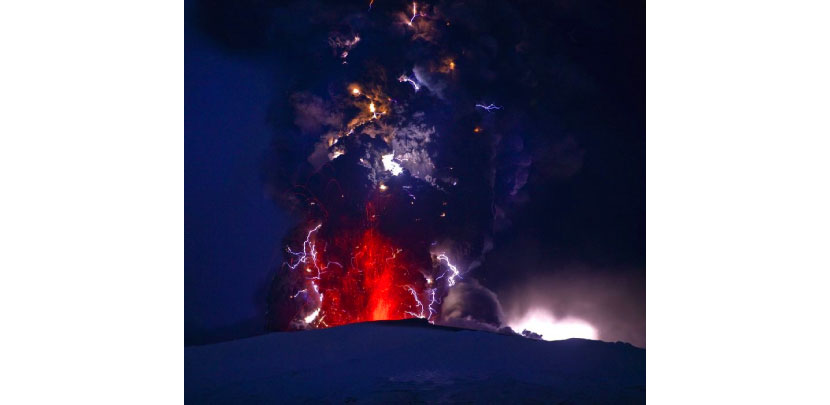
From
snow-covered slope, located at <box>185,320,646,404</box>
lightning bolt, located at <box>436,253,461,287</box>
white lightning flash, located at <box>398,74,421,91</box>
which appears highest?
white lightning flash, located at <box>398,74,421,91</box>

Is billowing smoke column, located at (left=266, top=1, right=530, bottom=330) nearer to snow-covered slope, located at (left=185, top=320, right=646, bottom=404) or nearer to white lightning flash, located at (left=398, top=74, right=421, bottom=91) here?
white lightning flash, located at (left=398, top=74, right=421, bottom=91)

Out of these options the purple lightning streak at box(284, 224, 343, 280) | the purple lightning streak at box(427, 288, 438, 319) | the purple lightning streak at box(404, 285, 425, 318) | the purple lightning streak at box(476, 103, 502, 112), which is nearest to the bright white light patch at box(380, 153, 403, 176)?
the purple lightning streak at box(284, 224, 343, 280)

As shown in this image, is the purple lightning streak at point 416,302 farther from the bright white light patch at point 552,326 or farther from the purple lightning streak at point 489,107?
the purple lightning streak at point 489,107

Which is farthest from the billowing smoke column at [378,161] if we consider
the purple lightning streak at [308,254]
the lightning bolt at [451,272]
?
the lightning bolt at [451,272]

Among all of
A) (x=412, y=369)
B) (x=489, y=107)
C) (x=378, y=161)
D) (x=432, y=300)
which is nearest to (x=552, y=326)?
(x=432, y=300)

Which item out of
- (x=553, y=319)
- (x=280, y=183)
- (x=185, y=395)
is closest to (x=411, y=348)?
(x=185, y=395)
